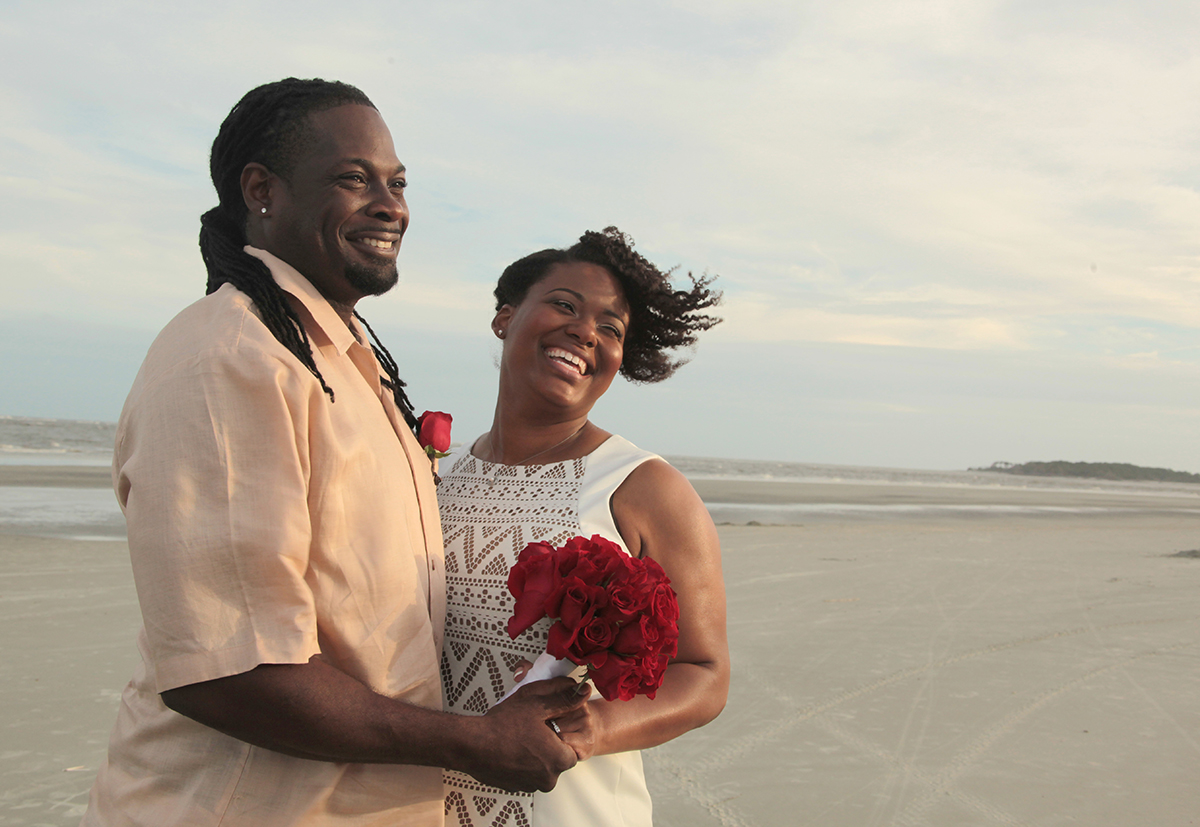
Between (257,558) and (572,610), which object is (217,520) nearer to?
(257,558)

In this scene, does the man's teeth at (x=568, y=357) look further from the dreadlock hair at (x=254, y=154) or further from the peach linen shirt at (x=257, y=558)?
the dreadlock hair at (x=254, y=154)

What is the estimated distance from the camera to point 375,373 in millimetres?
2285

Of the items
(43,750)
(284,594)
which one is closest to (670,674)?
(284,594)

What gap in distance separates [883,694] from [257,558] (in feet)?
19.9

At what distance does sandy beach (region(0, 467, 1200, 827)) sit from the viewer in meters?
4.84

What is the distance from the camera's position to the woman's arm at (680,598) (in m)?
2.28

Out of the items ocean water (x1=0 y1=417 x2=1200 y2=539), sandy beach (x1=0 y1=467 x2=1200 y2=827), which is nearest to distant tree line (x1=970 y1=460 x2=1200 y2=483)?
ocean water (x1=0 y1=417 x2=1200 y2=539)

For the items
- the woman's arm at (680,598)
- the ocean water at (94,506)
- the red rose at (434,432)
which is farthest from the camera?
the ocean water at (94,506)

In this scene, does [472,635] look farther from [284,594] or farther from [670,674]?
[284,594]

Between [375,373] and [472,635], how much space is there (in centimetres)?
83

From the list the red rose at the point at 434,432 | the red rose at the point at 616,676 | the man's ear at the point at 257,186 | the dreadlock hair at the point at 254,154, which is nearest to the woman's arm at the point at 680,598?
the red rose at the point at 616,676

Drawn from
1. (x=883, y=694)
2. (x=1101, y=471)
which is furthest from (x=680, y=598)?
(x=1101, y=471)

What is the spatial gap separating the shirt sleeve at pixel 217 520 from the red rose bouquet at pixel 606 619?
→ 0.55 metres

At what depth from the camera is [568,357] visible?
9.80 feet
